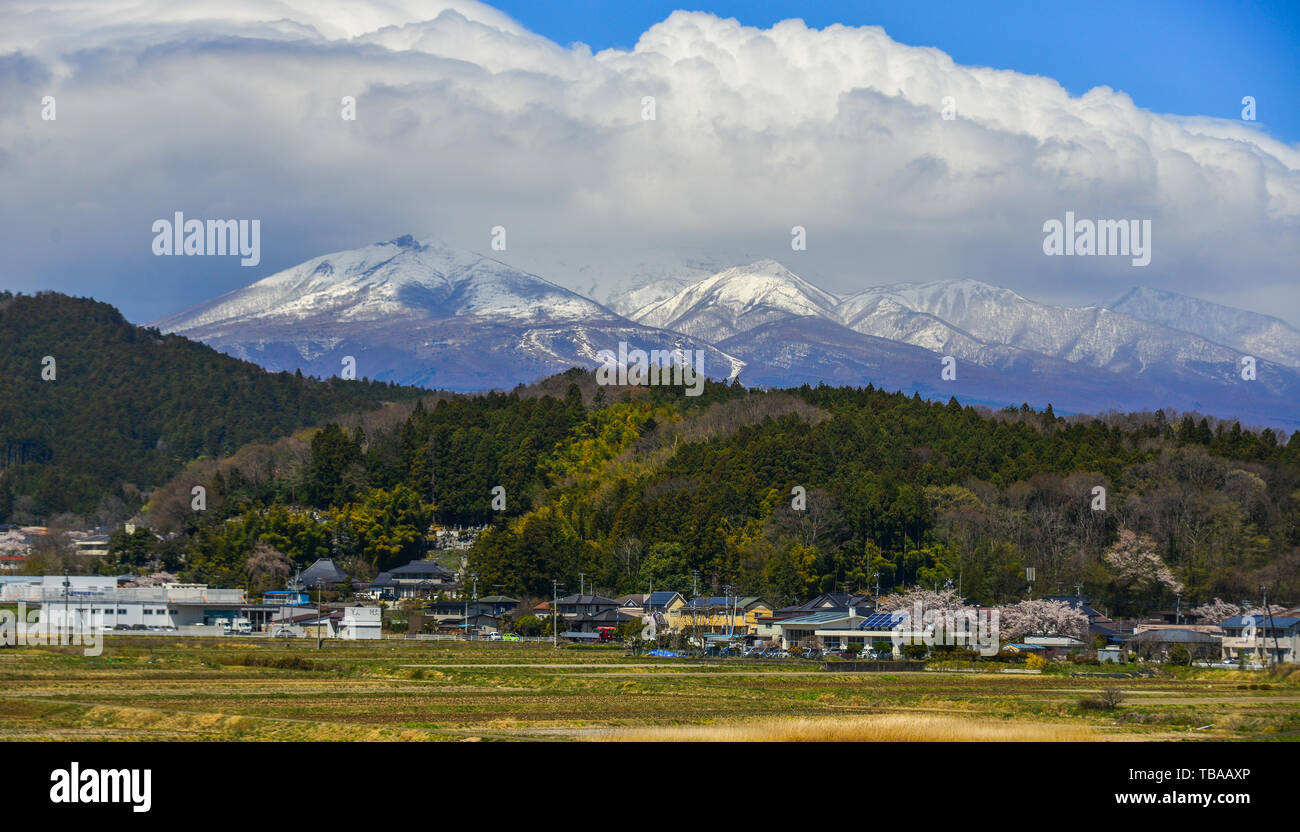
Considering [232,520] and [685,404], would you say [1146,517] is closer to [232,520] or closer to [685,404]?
[685,404]

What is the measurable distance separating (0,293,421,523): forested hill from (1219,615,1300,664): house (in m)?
114

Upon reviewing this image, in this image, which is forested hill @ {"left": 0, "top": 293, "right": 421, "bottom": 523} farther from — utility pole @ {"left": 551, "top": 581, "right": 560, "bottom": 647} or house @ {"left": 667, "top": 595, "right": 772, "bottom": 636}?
house @ {"left": 667, "top": 595, "right": 772, "bottom": 636}

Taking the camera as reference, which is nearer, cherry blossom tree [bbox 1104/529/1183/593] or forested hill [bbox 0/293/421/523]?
cherry blossom tree [bbox 1104/529/1183/593]

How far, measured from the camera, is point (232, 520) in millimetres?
109188

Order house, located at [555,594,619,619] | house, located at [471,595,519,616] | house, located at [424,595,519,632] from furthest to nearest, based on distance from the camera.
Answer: house, located at [471,595,519,616], house, located at [555,594,619,619], house, located at [424,595,519,632]

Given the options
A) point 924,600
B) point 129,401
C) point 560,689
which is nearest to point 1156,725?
point 560,689

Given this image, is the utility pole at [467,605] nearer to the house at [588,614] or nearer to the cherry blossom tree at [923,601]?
the house at [588,614]

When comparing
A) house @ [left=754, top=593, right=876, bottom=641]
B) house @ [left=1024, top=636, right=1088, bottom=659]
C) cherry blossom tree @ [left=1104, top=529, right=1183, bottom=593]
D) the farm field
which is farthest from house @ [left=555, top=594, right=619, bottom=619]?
cherry blossom tree @ [left=1104, top=529, right=1183, bottom=593]

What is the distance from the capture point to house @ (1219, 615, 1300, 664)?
67.0 m

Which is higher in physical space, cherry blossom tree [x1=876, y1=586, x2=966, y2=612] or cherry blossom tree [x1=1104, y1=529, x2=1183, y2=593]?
cherry blossom tree [x1=1104, y1=529, x2=1183, y2=593]

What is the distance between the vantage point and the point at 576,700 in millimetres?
38562

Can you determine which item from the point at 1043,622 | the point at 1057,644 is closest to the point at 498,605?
the point at 1043,622

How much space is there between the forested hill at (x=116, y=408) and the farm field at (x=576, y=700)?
10314cm

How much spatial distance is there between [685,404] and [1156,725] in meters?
100
